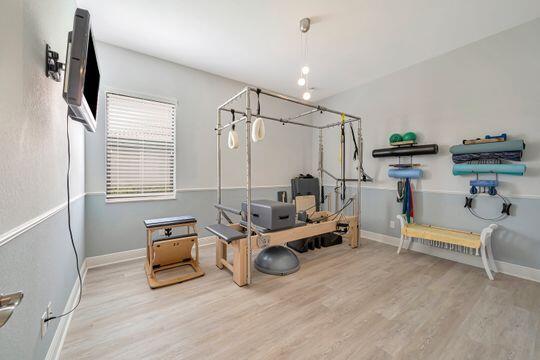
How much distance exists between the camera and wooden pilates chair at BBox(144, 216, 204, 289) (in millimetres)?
2357

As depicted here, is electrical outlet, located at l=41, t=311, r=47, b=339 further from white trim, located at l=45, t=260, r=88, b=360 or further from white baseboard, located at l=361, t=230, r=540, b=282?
white baseboard, located at l=361, t=230, r=540, b=282

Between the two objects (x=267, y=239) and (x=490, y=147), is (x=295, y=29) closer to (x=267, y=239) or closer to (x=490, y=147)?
(x=267, y=239)

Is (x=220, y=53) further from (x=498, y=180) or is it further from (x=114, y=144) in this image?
(x=498, y=180)

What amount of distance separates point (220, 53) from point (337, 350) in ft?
11.8

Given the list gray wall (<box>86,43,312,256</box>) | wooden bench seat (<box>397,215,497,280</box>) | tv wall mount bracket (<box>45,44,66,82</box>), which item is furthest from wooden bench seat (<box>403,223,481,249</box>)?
tv wall mount bracket (<box>45,44,66,82</box>)

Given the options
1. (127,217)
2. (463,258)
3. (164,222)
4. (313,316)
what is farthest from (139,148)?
(463,258)

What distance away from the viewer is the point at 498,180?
2703mm

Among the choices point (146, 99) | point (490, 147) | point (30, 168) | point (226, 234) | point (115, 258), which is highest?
point (146, 99)

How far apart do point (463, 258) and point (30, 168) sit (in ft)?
14.7

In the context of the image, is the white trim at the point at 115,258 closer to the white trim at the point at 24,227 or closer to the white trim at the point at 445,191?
the white trim at the point at 24,227

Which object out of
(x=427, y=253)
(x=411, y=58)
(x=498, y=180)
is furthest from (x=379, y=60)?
(x=427, y=253)

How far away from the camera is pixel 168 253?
250 cm

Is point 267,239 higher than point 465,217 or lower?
lower

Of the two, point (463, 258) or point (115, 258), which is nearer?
point (115, 258)
